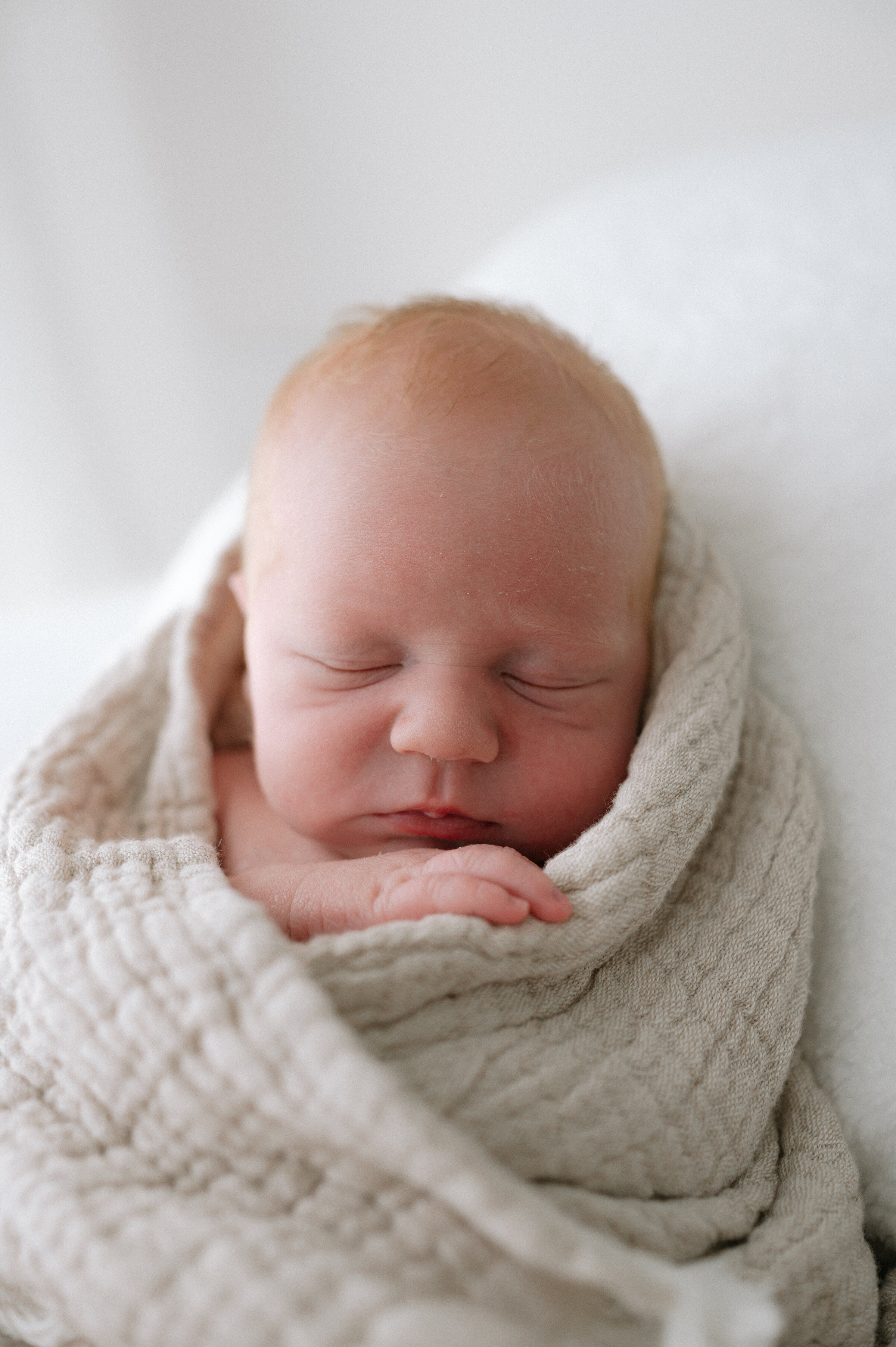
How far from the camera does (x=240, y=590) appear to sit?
1142 millimetres

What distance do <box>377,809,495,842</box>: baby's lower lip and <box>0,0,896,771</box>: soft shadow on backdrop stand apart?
823 millimetres

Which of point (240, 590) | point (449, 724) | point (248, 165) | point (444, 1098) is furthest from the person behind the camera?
point (248, 165)

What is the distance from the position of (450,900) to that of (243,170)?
1.77m

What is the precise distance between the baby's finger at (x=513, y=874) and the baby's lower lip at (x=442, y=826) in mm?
90

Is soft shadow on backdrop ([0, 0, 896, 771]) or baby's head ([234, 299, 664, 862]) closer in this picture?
baby's head ([234, 299, 664, 862])

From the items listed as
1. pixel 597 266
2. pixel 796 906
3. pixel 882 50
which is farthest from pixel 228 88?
pixel 796 906

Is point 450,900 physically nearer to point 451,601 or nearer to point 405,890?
point 405,890

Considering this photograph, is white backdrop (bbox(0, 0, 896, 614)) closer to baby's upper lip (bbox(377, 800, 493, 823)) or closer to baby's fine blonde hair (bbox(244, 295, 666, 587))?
baby's fine blonde hair (bbox(244, 295, 666, 587))

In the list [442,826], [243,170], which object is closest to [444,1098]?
[442,826]

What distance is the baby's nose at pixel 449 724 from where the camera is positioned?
0.87 meters

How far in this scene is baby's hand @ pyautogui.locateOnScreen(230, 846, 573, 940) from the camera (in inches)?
30.6

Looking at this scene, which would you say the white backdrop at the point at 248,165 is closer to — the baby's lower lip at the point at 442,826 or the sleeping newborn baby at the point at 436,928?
the sleeping newborn baby at the point at 436,928

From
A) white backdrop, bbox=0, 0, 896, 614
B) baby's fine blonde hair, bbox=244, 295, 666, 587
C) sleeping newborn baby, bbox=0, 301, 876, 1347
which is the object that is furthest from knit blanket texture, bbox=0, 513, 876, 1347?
white backdrop, bbox=0, 0, 896, 614

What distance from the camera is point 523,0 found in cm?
179
